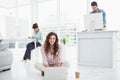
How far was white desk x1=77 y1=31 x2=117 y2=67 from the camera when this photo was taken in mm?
4414

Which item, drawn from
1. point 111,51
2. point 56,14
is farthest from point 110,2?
point 111,51

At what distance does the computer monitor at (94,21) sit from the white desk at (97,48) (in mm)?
184

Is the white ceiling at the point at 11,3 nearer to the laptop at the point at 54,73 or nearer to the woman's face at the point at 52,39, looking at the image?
the woman's face at the point at 52,39

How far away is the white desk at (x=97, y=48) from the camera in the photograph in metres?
4.41

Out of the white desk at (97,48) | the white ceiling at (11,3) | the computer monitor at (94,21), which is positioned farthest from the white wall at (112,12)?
the white ceiling at (11,3)

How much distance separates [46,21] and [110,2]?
2775 millimetres

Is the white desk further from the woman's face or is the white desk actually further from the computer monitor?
the woman's face

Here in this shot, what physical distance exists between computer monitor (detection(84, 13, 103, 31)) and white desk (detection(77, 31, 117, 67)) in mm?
184

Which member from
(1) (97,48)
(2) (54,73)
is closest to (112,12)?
(1) (97,48)

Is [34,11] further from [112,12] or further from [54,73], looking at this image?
[54,73]

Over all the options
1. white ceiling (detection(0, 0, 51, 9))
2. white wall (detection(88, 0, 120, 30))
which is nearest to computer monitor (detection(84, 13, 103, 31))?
white wall (detection(88, 0, 120, 30))

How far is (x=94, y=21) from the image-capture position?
4379 millimetres

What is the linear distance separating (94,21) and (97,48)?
0.70m

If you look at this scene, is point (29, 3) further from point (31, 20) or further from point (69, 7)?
point (69, 7)
